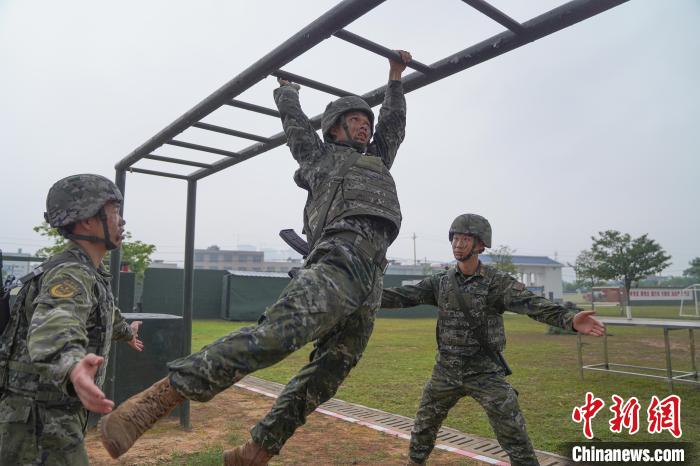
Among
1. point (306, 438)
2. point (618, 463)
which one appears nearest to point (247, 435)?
point (306, 438)

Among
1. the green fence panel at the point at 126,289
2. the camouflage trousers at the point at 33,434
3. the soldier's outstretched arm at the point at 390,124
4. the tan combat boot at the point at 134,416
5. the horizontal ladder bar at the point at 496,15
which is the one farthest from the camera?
the green fence panel at the point at 126,289

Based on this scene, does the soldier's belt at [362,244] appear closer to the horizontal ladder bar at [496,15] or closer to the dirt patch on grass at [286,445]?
the horizontal ladder bar at [496,15]

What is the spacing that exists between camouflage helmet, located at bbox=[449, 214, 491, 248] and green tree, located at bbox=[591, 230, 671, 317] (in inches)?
984

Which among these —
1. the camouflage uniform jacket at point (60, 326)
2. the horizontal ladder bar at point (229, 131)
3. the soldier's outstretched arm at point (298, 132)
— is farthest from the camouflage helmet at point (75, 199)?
the horizontal ladder bar at point (229, 131)

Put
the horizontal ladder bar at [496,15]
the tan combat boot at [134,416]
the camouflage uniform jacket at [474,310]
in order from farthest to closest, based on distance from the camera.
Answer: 1. the camouflage uniform jacket at [474,310]
2. the horizontal ladder bar at [496,15]
3. the tan combat boot at [134,416]

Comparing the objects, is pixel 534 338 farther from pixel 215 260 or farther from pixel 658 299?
pixel 215 260

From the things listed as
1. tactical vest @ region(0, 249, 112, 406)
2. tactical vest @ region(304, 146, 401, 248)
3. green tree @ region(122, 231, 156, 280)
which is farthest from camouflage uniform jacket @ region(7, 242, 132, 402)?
green tree @ region(122, 231, 156, 280)

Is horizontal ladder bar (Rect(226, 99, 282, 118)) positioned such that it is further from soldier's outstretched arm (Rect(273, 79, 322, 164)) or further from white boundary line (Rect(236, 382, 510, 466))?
white boundary line (Rect(236, 382, 510, 466))

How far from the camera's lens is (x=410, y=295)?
3660 mm

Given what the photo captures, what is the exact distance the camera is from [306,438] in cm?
429

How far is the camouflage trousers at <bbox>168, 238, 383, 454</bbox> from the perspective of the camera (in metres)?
1.77

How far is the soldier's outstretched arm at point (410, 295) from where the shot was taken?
11.5ft

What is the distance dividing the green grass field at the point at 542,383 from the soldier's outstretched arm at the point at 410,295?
1541 mm

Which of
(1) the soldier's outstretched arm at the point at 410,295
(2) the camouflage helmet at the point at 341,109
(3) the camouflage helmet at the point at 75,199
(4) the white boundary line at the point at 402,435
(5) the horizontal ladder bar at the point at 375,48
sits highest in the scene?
(5) the horizontal ladder bar at the point at 375,48
